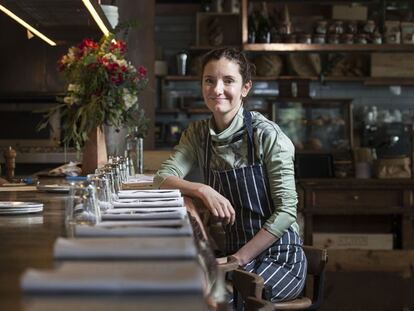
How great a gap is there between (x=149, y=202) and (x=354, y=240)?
4159mm

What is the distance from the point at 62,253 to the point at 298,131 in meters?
5.79

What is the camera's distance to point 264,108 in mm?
8031

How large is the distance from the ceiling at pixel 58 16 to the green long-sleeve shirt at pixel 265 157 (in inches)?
46.7

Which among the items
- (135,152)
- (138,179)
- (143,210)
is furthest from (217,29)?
(143,210)

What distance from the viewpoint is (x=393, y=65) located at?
25.3 feet

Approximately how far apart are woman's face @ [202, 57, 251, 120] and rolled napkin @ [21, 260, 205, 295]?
190 cm

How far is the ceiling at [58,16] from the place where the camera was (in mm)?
4293

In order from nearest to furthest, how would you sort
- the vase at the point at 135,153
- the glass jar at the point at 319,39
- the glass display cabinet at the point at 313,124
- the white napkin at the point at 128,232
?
the white napkin at the point at 128,232 < the vase at the point at 135,153 < the glass jar at the point at 319,39 < the glass display cabinet at the point at 313,124

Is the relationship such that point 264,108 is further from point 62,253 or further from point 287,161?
point 62,253

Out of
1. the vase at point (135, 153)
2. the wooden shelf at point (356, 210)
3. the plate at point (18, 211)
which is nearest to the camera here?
the plate at point (18, 211)

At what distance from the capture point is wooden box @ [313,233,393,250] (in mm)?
6270

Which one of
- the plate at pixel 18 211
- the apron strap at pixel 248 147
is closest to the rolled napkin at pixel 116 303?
the plate at pixel 18 211

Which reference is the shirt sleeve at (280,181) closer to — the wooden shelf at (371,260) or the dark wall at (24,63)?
the wooden shelf at (371,260)

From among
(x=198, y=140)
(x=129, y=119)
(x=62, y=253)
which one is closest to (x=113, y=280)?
(x=62, y=253)
